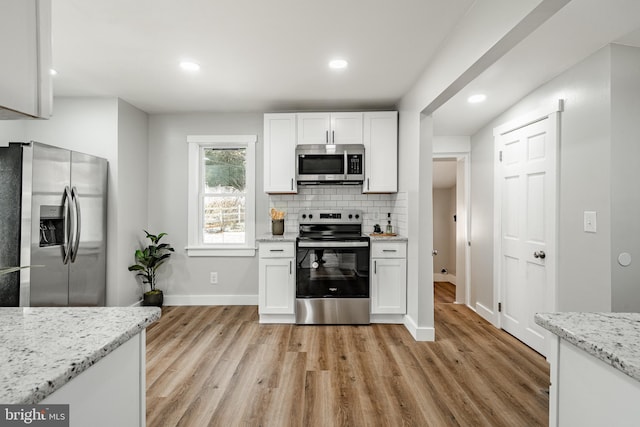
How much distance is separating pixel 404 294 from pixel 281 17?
2831 mm

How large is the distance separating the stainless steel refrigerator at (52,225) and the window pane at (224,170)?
1169 mm

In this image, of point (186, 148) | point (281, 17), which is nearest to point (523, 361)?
point (281, 17)

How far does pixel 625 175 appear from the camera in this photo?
2.15 m

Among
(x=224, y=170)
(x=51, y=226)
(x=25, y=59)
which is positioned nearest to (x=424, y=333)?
(x=224, y=170)

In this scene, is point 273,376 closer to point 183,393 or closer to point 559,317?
point 183,393

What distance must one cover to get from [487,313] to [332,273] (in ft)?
5.98

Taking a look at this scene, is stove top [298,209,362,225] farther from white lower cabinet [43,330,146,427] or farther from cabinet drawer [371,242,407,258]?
white lower cabinet [43,330,146,427]

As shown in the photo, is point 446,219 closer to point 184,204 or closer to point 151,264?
point 184,204

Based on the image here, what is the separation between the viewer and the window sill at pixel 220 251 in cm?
423

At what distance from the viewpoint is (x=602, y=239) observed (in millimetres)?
2201

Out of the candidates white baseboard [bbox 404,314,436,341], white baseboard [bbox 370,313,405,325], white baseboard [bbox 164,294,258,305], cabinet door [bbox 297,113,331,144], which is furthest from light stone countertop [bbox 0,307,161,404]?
white baseboard [bbox 164,294,258,305]

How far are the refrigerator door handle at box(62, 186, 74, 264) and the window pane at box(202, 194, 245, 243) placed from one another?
60.9 inches

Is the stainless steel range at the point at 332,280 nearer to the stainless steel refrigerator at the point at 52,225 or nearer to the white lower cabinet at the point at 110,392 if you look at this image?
the stainless steel refrigerator at the point at 52,225

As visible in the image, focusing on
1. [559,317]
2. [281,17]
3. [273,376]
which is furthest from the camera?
[273,376]
